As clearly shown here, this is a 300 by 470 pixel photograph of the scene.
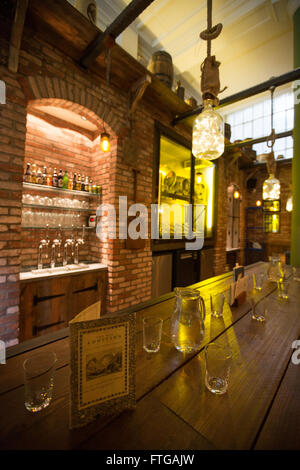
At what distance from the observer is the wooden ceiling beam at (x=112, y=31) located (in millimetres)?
1799

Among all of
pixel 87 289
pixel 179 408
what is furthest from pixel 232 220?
pixel 179 408

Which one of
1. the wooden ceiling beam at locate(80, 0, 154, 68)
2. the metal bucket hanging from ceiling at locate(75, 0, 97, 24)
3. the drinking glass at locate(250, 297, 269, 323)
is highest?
the metal bucket hanging from ceiling at locate(75, 0, 97, 24)

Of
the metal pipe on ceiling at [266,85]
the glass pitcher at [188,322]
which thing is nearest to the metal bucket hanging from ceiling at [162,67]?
the metal pipe on ceiling at [266,85]

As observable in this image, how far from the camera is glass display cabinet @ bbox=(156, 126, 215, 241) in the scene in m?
3.88

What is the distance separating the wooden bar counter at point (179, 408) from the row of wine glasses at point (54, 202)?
2.14m

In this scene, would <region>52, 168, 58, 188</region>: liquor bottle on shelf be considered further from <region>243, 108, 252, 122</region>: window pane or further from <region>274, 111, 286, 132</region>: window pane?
<region>274, 111, 286, 132</region>: window pane

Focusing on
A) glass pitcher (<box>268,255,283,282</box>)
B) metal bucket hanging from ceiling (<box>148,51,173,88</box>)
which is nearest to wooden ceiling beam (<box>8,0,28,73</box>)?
metal bucket hanging from ceiling (<box>148,51,173,88</box>)

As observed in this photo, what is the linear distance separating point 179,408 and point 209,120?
154cm

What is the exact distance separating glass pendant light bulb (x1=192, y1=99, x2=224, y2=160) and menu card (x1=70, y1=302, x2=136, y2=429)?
4.30ft

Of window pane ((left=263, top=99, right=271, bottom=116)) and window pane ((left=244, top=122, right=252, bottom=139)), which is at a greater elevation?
window pane ((left=263, top=99, right=271, bottom=116))

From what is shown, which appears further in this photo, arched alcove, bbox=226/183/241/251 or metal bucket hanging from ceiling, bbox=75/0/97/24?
arched alcove, bbox=226/183/241/251
